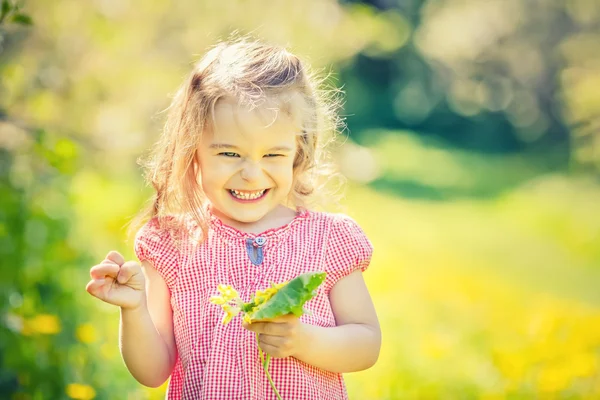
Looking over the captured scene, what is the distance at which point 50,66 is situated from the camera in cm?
441

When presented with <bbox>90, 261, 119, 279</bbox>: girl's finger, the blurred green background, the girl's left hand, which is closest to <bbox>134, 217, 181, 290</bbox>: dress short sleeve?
<bbox>90, 261, 119, 279</bbox>: girl's finger

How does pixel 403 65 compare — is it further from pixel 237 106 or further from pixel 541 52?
pixel 237 106

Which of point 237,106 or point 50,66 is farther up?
point 50,66

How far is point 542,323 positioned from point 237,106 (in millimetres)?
3031

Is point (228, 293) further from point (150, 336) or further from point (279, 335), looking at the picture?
point (150, 336)

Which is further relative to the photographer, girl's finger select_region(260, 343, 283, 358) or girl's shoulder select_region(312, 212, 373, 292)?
girl's shoulder select_region(312, 212, 373, 292)

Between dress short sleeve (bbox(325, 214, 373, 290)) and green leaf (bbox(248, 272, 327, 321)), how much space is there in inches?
19.1

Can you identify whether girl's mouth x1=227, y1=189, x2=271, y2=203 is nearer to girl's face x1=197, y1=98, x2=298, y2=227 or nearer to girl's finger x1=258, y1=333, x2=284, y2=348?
girl's face x1=197, y1=98, x2=298, y2=227

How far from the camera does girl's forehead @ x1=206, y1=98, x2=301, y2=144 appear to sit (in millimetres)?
1990

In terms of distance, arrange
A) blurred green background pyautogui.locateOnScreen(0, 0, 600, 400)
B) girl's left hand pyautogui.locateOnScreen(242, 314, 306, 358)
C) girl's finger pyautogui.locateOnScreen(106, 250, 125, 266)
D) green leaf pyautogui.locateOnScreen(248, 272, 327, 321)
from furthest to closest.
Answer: blurred green background pyautogui.locateOnScreen(0, 0, 600, 400) → girl's finger pyautogui.locateOnScreen(106, 250, 125, 266) → girl's left hand pyautogui.locateOnScreen(242, 314, 306, 358) → green leaf pyautogui.locateOnScreen(248, 272, 327, 321)

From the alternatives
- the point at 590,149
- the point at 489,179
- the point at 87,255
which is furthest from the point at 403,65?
the point at 87,255

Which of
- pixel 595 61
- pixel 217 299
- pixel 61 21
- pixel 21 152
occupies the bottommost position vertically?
pixel 217 299

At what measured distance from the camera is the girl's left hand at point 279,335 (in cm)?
179

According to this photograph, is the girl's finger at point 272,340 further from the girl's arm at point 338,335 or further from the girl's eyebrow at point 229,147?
the girl's eyebrow at point 229,147
